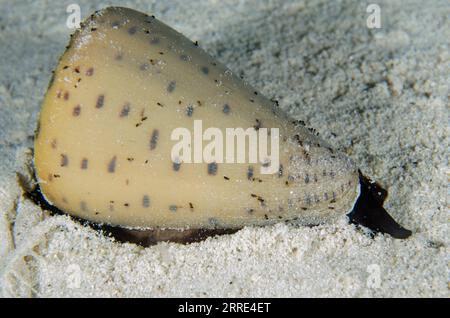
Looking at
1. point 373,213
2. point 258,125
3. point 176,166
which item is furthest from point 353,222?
point 176,166

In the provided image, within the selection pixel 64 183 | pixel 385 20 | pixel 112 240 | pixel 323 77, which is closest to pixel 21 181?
pixel 64 183

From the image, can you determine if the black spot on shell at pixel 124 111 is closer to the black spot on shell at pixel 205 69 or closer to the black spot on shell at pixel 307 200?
the black spot on shell at pixel 205 69

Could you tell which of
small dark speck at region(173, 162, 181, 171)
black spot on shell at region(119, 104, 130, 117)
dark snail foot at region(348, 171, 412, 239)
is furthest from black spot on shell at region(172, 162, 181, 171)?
dark snail foot at region(348, 171, 412, 239)

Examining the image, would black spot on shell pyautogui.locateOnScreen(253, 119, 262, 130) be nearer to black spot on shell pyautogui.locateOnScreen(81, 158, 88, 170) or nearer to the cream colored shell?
the cream colored shell

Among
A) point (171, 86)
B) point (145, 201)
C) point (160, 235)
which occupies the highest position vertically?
point (171, 86)

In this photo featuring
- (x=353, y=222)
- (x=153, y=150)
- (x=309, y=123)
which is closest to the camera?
(x=153, y=150)

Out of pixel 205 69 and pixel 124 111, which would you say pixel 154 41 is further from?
pixel 124 111
